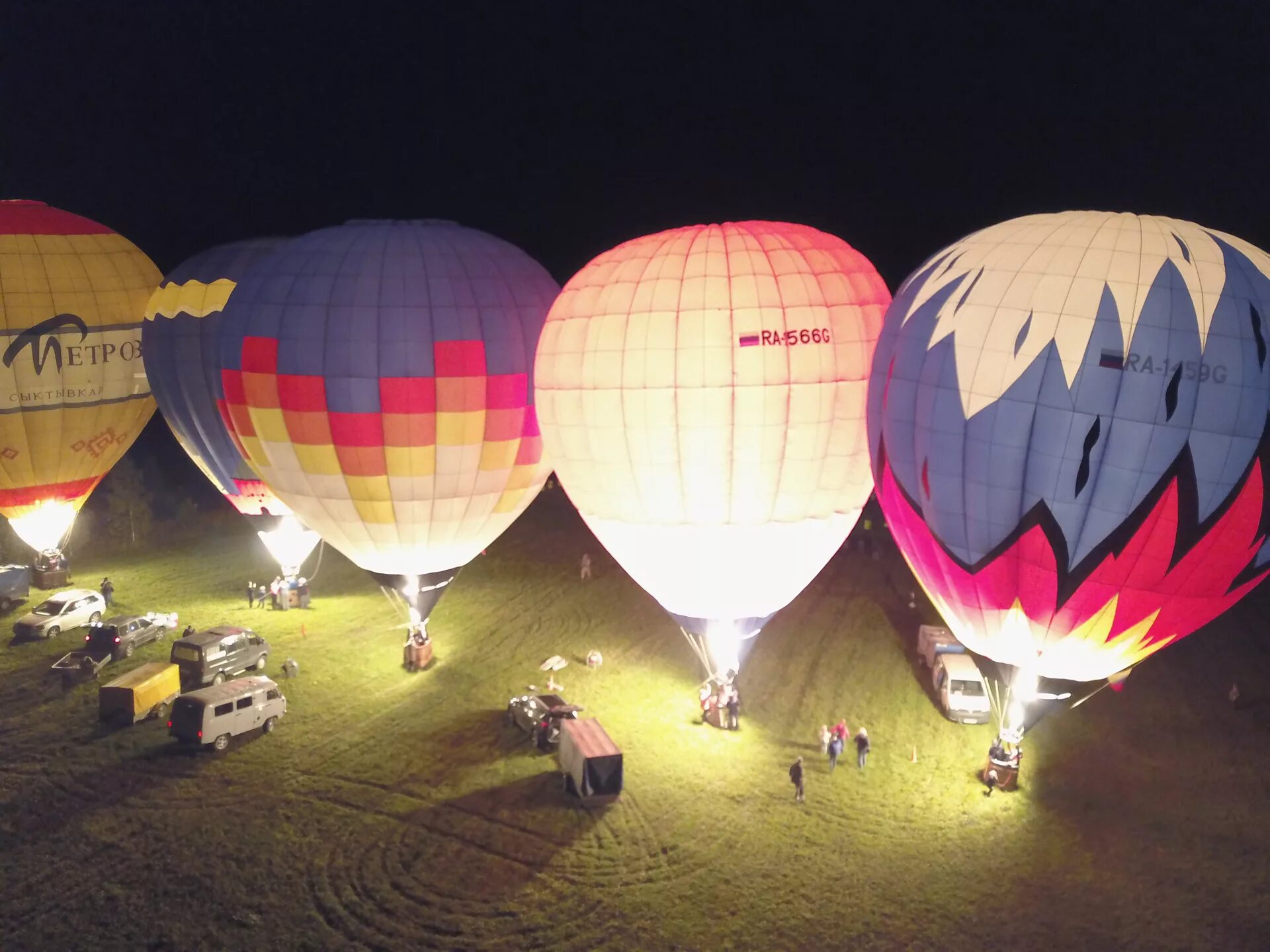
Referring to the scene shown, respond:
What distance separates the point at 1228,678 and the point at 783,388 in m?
8.89

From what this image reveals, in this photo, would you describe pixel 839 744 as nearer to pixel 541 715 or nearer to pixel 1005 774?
pixel 1005 774

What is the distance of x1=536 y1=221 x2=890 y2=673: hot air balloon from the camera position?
9.47 metres

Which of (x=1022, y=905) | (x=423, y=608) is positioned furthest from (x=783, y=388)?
(x=423, y=608)

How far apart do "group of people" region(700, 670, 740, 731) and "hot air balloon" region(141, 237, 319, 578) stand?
772 centimetres

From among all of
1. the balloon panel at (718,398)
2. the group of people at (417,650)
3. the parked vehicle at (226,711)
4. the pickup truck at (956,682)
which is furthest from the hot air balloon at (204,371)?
the pickup truck at (956,682)

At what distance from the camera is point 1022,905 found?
8391 millimetres

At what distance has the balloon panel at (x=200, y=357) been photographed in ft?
46.9

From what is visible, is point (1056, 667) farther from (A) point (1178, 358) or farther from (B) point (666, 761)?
(B) point (666, 761)

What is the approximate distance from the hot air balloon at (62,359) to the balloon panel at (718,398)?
30.0ft

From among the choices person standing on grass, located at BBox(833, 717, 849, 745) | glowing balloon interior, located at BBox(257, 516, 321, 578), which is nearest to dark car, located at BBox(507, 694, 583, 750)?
person standing on grass, located at BBox(833, 717, 849, 745)

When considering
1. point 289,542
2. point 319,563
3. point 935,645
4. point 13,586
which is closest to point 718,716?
point 935,645

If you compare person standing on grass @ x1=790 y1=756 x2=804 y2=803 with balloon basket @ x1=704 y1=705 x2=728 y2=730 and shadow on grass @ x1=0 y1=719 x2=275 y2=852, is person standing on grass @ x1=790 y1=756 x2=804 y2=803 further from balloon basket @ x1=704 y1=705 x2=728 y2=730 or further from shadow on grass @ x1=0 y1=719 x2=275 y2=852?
shadow on grass @ x1=0 y1=719 x2=275 y2=852

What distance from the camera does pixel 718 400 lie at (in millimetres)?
9461

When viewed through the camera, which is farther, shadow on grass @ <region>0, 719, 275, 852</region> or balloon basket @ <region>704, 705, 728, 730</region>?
balloon basket @ <region>704, 705, 728, 730</region>
